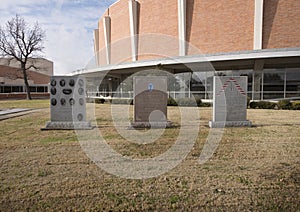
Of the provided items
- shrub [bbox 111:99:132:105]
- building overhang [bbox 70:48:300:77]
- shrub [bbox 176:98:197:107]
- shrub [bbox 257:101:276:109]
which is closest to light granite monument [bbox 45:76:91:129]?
shrub [bbox 176:98:197:107]

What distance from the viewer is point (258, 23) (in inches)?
810

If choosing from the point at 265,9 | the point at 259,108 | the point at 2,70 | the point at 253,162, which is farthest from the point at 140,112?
the point at 2,70

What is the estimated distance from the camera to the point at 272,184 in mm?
3416

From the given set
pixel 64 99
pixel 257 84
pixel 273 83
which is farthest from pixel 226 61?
pixel 64 99

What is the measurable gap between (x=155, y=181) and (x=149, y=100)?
5.03 meters

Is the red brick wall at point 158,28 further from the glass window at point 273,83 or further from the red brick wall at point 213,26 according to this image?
the glass window at point 273,83

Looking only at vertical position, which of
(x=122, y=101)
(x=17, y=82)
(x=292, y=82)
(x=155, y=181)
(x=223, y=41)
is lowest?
(x=155, y=181)

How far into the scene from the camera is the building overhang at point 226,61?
17484mm

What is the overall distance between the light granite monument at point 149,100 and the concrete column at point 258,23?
16.1m

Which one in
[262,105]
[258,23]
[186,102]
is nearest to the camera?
[262,105]

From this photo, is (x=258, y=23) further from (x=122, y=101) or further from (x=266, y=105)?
(x=122, y=101)

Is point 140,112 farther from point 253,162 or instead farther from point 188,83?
point 188,83

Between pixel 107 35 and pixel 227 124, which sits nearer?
pixel 227 124

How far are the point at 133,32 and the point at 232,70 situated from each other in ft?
45.0
